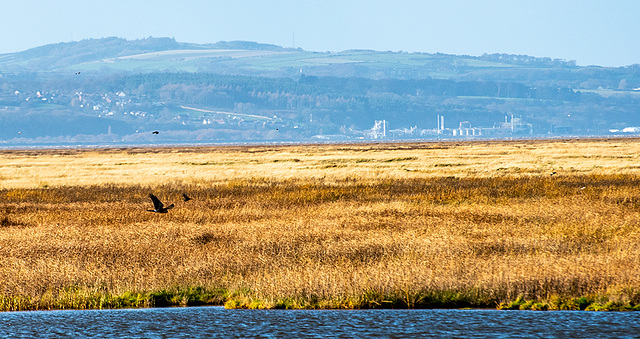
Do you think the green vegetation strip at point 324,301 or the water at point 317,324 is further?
the green vegetation strip at point 324,301

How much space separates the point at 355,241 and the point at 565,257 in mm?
5218

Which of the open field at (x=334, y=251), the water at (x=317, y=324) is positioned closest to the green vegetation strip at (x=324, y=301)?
the open field at (x=334, y=251)

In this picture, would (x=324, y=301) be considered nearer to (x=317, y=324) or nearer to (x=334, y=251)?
(x=317, y=324)

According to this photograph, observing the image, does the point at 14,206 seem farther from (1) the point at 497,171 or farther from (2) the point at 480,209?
(1) the point at 497,171

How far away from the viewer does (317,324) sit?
13.5m

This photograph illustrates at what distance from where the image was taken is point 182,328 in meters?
13.5

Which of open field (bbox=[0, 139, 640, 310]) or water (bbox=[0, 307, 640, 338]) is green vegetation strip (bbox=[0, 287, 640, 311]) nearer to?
open field (bbox=[0, 139, 640, 310])

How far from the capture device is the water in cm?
1285

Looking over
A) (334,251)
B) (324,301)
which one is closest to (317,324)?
(324,301)

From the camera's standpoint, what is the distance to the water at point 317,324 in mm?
12852

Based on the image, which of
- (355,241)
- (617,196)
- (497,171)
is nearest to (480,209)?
(617,196)

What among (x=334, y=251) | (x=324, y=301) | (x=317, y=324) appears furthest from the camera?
(x=334, y=251)

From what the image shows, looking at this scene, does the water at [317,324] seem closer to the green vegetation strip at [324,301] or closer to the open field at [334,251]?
the green vegetation strip at [324,301]

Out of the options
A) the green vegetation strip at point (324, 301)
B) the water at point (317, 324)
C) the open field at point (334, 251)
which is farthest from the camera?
the open field at point (334, 251)
